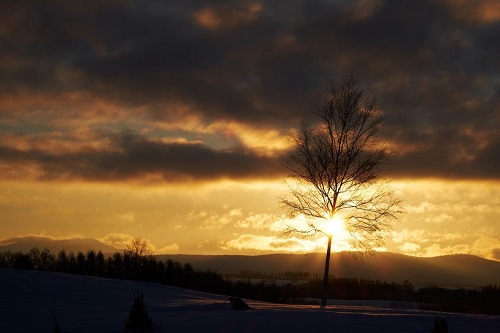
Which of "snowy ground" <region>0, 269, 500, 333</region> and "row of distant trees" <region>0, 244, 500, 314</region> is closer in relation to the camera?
"snowy ground" <region>0, 269, 500, 333</region>

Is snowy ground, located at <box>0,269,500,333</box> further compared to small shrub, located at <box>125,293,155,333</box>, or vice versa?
small shrub, located at <box>125,293,155,333</box>

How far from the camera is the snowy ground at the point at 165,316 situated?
18109mm

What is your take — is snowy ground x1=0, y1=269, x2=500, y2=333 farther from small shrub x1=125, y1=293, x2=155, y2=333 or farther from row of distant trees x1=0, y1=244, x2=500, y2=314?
row of distant trees x1=0, y1=244, x2=500, y2=314

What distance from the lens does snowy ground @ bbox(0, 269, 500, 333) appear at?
18.1m

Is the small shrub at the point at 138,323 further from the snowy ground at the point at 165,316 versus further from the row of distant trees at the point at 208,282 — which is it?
the row of distant trees at the point at 208,282

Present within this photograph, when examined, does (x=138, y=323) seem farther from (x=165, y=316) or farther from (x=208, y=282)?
(x=208, y=282)

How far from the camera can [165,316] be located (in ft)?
70.9

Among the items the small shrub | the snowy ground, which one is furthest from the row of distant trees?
the small shrub

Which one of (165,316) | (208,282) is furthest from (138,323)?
(208,282)

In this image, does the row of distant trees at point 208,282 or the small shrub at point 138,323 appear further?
the row of distant trees at point 208,282

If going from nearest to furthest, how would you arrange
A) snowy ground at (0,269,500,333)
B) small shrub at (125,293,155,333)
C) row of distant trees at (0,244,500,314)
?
1. snowy ground at (0,269,500,333)
2. small shrub at (125,293,155,333)
3. row of distant trees at (0,244,500,314)

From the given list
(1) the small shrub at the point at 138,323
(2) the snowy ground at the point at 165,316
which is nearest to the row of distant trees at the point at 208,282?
(2) the snowy ground at the point at 165,316

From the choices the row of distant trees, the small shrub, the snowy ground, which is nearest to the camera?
the snowy ground

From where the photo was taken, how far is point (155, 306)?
86.0 feet
